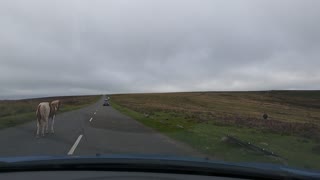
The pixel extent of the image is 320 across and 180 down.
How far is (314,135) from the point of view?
70.4ft

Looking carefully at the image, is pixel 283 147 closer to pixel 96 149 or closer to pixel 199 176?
pixel 96 149

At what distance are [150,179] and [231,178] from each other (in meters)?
0.79

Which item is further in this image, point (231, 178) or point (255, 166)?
point (255, 166)

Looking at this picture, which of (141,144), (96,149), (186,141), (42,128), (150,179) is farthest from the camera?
(42,128)

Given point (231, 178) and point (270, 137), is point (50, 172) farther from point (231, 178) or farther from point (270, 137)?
point (270, 137)

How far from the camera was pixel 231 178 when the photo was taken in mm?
4531

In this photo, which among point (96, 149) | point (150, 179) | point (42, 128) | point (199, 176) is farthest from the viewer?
point (42, 128)

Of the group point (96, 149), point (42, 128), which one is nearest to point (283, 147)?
point (96, 149)

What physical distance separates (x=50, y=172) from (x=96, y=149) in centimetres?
1014

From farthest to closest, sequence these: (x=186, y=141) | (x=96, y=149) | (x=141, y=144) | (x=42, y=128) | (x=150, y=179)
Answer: (x=42, y=128) → (x=186, y=141) → (x=141, y=144) → (x=96, y=149) → (x=150, y=179)

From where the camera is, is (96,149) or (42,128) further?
(42,128)

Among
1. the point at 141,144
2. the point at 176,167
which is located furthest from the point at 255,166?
the point at 141,144

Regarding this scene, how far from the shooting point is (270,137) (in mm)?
20672

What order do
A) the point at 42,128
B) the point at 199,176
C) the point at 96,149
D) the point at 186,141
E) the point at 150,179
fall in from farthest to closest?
the point at 42,128 < the point at 186,141 < the point at 96,149 < the point at 199,176 < the point at 150,179
